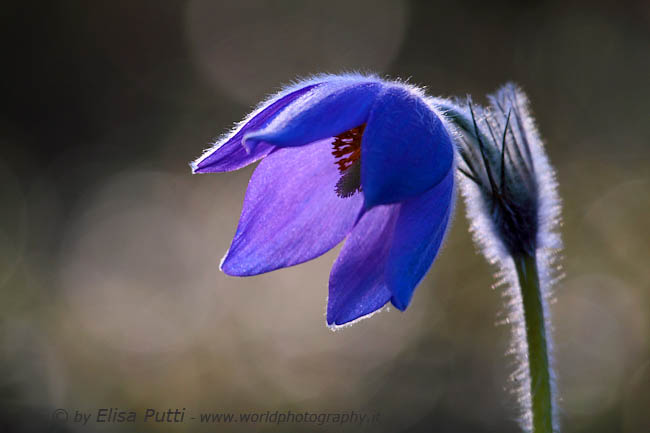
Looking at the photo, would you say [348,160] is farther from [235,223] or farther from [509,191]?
[235,223]

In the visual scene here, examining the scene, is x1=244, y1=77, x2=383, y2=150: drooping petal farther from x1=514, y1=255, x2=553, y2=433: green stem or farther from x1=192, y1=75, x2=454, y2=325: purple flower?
x1=514, y1=255, x2=553, y2=433: green stem

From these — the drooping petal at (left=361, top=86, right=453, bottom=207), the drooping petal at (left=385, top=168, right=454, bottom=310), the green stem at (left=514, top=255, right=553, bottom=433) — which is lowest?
the green stem at (left=514, top=255, right=553, bottom=433)

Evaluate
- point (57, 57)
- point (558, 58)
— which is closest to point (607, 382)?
point (558, 58)

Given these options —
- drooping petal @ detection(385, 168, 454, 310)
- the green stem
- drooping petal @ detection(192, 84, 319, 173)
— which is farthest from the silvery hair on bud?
drooping petal @ detection(192, 84, 319, 173)

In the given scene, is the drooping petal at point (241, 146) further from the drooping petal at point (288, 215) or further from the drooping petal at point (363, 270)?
the drooping petal at point (363, 270)

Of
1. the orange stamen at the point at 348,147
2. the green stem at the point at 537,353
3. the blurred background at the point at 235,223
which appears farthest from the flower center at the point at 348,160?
the blurred background at the point at 235,223
